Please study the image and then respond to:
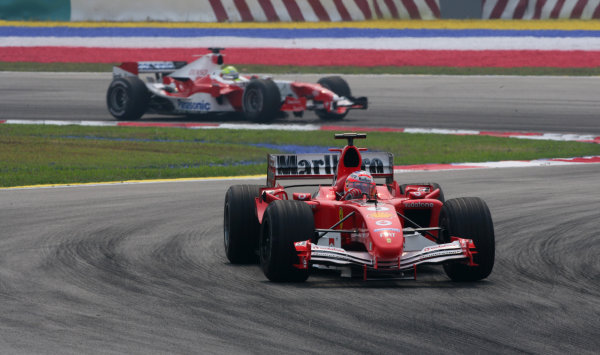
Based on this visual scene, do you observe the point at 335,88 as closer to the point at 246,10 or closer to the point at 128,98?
the point at 128,98

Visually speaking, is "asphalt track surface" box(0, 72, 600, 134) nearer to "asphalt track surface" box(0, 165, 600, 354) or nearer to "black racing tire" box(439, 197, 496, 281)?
"asphalt track surface" box(0, 165, 600, 354)

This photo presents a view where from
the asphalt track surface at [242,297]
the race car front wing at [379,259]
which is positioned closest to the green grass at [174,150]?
the asphalt track surface at [242,297]

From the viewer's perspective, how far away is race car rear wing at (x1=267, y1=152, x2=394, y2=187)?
10.4 m

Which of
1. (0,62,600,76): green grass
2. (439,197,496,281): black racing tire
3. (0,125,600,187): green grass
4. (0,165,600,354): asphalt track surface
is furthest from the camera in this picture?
(0,62,600,76): green grass

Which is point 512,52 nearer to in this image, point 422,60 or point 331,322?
point 422,60

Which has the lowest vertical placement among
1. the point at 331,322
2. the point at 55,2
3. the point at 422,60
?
the point at 331,322

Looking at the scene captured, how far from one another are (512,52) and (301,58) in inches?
272

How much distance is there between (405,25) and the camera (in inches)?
1435

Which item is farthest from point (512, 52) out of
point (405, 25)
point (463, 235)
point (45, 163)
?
point (463, 235)

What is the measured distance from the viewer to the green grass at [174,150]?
664 inches

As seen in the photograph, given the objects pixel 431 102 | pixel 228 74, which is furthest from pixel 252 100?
pixel 431 102

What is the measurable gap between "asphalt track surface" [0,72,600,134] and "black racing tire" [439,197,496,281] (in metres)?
15.2

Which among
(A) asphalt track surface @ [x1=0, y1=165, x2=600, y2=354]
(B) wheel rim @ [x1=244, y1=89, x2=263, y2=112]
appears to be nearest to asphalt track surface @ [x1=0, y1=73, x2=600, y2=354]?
(A) asphalt track surface @ [x1=0, y1=165, x2=600, y2=354]

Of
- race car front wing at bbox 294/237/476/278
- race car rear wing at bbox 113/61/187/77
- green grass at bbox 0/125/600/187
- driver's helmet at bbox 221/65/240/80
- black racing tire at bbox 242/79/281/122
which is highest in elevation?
race car rear wing at bbox 113/61/187/77
